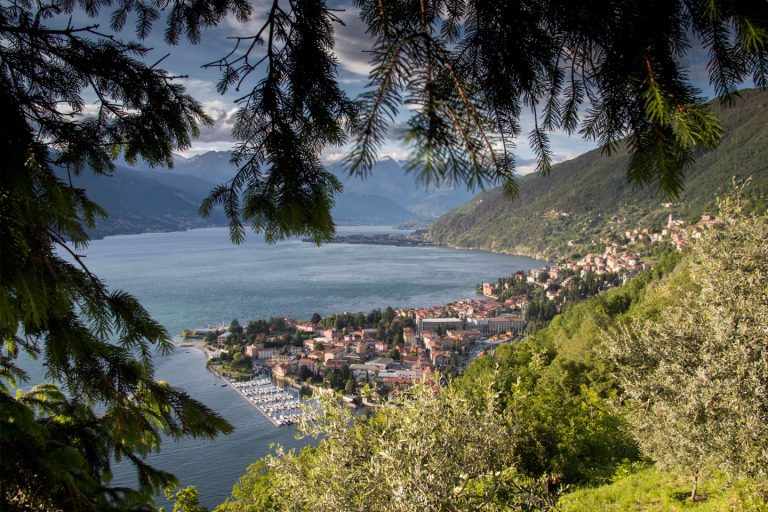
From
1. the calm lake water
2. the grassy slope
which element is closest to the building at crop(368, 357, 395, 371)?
the calm lake water

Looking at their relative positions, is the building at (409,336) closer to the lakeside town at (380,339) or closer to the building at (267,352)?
the lakeside town at (380,339)

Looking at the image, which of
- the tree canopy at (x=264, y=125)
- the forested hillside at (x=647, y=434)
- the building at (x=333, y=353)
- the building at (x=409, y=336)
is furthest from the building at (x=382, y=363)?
the tree canopy at (x=264, y=125)

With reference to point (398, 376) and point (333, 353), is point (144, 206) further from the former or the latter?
point (398, 376)

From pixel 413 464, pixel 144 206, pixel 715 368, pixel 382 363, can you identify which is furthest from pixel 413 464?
pixel 144 206

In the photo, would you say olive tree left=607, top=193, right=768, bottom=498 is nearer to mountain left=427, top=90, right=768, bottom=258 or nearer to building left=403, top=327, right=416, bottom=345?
building left=403, top=327, right=416, bottom=345

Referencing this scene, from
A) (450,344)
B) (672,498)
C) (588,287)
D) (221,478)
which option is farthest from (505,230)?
(672,498)

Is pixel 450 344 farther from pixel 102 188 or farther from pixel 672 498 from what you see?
pixel 102 188
